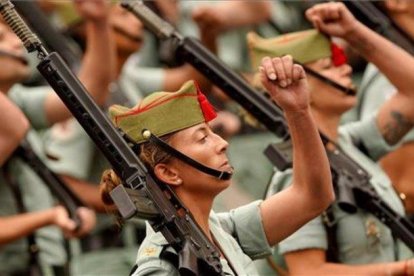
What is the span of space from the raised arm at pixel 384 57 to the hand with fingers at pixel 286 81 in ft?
3.77

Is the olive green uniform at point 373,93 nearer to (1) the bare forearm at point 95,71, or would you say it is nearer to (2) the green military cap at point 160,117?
(1) the bare forearm at point 95,71

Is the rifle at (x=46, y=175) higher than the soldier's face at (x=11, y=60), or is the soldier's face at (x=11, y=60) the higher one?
the soldier's face at (x=11, y=60)

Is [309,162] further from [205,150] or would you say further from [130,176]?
[130,176]

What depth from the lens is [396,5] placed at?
797 centimetres

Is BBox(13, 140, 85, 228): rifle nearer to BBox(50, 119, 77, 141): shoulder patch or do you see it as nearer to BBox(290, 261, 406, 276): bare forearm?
BBox(50, 119, 77, 141): shoulder patch

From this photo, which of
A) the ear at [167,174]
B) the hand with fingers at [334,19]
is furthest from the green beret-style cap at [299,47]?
the ear at [167,174]

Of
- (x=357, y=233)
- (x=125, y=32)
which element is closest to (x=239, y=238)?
(x=357, y=233)

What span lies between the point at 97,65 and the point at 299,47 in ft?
3.14

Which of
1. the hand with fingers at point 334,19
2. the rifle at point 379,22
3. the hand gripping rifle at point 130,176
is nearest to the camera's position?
the hand gripping rifle at point 130,176

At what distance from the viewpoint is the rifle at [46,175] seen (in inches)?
290

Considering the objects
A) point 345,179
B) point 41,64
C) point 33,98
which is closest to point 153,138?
point 41,64

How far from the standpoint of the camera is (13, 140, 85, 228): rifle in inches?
290

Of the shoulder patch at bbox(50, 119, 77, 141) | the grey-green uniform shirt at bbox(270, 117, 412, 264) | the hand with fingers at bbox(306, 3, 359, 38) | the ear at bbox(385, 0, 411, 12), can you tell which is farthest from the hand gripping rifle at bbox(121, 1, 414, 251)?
the shoulder patch at bbox(50, 119, 77, 141)

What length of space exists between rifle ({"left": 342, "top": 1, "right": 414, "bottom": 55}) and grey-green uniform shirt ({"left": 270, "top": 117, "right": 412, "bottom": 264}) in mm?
701
